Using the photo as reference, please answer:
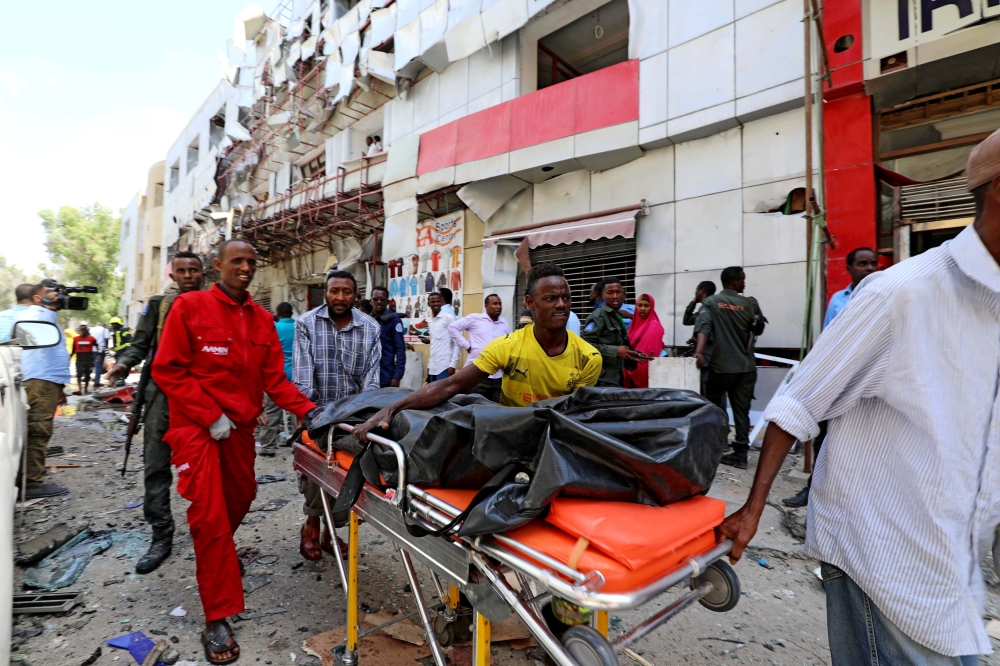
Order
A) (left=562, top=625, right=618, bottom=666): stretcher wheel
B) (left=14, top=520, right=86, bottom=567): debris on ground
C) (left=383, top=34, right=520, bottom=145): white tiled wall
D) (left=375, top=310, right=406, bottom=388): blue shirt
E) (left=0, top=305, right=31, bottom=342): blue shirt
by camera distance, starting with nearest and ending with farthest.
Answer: (left=562, top=625, right=618, bottom=666): stretcher wheel < (left=0, top=305, right=31, bottom=342): blue shirt < (left=14, top=520, right=86, bottom=567): debris on ground < (left=375, top=310, right=406, bottom=388): blue shirt < (left=383, top=34, right=520, bottom=145): white tiled wall

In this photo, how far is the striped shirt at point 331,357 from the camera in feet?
10.7

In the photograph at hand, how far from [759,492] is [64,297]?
20.3 ft

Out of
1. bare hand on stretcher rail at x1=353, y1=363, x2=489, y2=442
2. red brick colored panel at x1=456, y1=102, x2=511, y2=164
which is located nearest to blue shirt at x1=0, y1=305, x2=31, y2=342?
bare hand on stretcher rail at x1=353, y1=363, x2=489, y2=442

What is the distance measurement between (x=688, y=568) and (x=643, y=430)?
352 mm

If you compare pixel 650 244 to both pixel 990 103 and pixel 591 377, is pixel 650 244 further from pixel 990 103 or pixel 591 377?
pixel 591 377

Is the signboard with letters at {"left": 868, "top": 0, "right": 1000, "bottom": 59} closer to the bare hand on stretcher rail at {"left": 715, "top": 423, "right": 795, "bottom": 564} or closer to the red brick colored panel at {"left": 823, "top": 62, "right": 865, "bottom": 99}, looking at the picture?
the red brick colored panel at {"left": 823, "top": 62, "right": 865, "bottom": 99}

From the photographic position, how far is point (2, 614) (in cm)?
171

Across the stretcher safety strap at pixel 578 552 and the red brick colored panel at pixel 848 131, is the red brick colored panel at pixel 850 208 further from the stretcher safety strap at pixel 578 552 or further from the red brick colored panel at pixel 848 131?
the stretcher safety strap at pixel 578 552

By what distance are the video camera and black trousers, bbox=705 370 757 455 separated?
240 inches

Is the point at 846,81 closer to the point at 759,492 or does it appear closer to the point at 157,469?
the point at 759,492

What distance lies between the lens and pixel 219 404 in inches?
103

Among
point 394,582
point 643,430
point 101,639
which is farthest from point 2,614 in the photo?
point 643,430

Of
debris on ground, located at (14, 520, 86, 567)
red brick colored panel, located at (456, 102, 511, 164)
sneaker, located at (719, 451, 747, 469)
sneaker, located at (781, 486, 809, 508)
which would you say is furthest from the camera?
red brick colored panel, located at (456, 102, 511, 164)

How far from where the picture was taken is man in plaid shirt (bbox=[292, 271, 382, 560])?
325 cm
